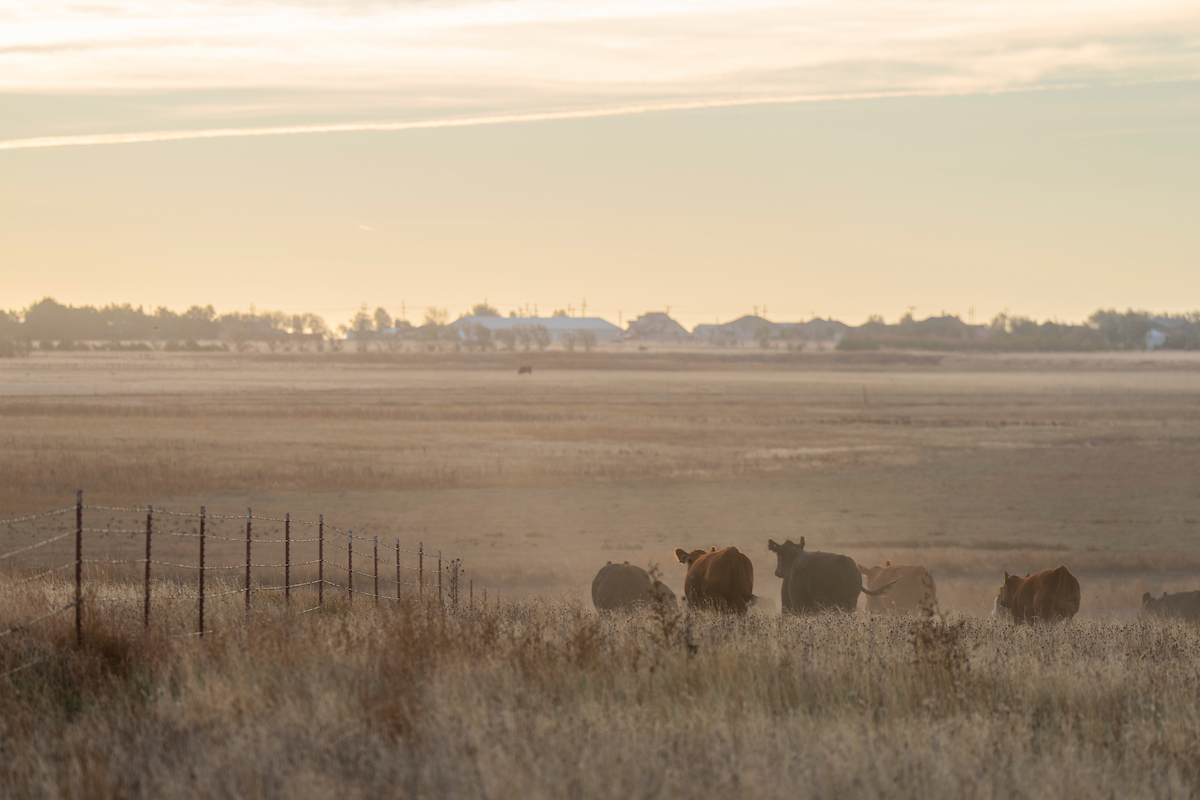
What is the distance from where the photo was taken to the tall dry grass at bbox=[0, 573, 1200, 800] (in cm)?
575

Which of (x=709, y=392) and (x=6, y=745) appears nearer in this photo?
(x=6, y=745)

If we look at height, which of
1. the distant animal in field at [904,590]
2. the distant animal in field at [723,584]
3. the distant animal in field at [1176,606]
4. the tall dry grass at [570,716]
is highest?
the tall dry grass at [570,716]

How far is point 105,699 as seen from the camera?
704 centimetres

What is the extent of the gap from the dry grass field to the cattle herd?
108 cm

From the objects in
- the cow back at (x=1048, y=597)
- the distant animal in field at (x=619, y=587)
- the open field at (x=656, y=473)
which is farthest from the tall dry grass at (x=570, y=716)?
the open field at (x=656, y=473)

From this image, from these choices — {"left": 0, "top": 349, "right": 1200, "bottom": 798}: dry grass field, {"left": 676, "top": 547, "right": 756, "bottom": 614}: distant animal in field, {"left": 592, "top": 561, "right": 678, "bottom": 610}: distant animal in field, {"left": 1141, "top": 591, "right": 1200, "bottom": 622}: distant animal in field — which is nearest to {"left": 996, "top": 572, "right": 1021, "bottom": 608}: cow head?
{"left": 0, "top": 349, "right": 1200, "bottom": 798}: dry grass field

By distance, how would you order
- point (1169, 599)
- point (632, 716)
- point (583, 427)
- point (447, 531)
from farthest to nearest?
point (583, 427) → point (447, 531) → point (1169, 599) → point (632, 716)

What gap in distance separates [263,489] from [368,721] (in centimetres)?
3269

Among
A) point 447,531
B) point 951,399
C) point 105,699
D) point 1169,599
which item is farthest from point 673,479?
point 951,399

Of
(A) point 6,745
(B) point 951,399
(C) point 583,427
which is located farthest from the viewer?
(B) point 951,399

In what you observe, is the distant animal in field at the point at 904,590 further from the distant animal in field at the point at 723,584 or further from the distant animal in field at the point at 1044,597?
the distant animal in field at the point at 723,584

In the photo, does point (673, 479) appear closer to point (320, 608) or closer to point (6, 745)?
point (320, 608)

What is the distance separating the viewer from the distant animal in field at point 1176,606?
17438mm

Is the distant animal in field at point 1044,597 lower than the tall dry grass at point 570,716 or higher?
lower
